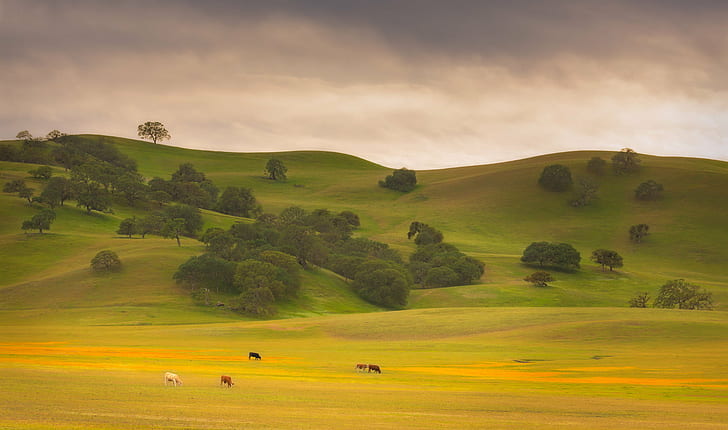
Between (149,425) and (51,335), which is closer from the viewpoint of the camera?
(149,425)

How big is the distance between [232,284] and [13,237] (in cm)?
4859

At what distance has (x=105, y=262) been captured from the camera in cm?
10806

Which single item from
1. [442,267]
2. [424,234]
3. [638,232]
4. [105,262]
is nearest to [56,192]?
[105,262]

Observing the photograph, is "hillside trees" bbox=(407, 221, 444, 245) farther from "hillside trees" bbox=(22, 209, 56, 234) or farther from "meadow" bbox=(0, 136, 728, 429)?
"hillside trees" bbox=(22, 209, 56, 234)

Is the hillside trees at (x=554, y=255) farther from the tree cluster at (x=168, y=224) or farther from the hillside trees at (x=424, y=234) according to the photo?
the tree cluster at (x=168, y=224)

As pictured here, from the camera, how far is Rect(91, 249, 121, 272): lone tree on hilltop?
10775 cm

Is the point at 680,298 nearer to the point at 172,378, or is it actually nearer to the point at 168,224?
the point at 172,378

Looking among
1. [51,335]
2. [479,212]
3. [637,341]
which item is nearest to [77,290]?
[51,335]

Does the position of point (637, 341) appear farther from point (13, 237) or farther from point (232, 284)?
point (13, 237)

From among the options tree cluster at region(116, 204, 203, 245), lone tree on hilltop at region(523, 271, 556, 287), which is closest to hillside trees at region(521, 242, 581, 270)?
lone tree on hilltop at region(523, 271, 556, 287)

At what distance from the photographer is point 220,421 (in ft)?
70.3

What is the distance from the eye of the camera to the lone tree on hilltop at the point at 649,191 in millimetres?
192500

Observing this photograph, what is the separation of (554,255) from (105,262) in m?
88.8

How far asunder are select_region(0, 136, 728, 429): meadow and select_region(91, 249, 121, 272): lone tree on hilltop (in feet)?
4.94
